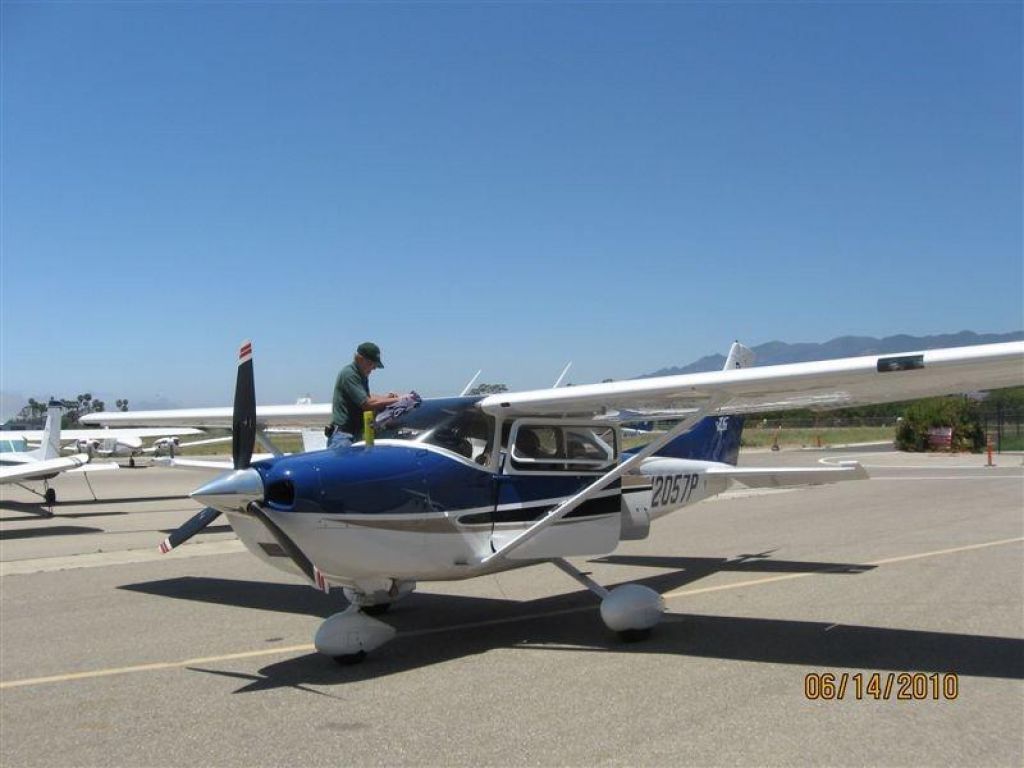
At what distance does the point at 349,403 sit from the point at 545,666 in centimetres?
262

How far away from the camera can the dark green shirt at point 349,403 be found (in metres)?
7.10

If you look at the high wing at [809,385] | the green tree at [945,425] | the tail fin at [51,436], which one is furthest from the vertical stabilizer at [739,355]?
the green tree at [945,425]

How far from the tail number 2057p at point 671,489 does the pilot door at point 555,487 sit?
1.11 metres

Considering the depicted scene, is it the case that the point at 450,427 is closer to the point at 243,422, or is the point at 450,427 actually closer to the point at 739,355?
the point at 243,422

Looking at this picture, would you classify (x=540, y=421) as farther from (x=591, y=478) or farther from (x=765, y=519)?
(x=765, y=519)

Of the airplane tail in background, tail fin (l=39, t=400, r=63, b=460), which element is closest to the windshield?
the airplane tail in background

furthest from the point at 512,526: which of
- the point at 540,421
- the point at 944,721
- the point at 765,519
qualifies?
the point at 765,519

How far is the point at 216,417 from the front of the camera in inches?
440

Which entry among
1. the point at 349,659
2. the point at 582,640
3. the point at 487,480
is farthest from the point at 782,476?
the point at 349,659

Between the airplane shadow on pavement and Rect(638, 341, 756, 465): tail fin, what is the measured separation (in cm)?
169

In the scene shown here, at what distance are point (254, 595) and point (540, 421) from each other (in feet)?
13.4

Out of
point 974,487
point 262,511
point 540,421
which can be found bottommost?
point 974,487

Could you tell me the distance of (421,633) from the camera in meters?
7.57
